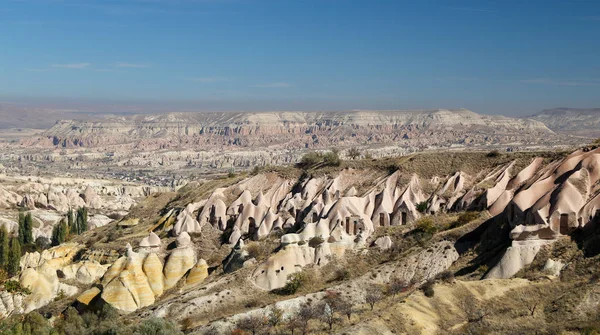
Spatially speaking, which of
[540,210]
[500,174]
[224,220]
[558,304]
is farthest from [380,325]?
[224,220]

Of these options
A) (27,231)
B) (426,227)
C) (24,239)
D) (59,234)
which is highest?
(426,227)

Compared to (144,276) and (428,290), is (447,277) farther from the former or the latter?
(144,276)

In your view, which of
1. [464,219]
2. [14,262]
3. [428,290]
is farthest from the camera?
[14,262]

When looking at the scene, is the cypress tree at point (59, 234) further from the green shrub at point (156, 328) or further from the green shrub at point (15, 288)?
the green shrub at point (156, 328)

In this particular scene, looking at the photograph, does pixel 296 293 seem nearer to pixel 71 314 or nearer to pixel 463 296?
pixel 463 296

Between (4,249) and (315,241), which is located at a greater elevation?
(315,241)

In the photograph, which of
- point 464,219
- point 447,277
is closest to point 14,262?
point 464,219

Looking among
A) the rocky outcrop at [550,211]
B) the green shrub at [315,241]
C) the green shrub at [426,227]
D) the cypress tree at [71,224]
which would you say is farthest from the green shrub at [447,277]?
the cypress tree at [71,224]

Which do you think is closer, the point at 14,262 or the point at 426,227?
the point at 426,227

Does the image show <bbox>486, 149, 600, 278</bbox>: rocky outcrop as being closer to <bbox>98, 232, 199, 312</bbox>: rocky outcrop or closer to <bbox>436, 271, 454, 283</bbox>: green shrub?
<bbox>436, 271, 454, 283</bbox>: green shrub

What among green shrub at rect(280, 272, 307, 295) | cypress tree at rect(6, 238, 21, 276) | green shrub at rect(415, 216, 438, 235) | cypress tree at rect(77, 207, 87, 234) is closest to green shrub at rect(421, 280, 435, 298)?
green shrub at rect(280, 272, 307, 295)

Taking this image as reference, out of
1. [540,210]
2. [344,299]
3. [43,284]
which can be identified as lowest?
[43,284]
